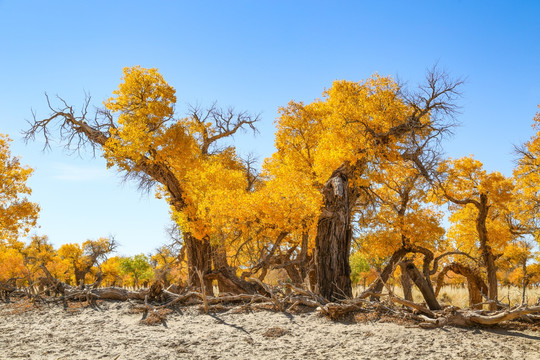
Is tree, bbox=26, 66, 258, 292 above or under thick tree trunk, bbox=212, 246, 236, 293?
above

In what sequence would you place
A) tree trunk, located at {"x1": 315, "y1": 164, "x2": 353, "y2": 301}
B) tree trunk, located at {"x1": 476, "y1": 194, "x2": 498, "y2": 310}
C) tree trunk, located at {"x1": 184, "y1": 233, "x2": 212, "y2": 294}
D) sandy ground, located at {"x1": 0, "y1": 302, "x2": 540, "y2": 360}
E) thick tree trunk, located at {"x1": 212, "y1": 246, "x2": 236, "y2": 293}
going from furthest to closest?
tree trunk, located at {"x1": 184, "y1": 233, "x2": 212, "y2": 294} < tree trunk, located at {"x1": 476, "y1": 194, "x2": 498, "y2": 310} < thick tree trunk, located at {"x1": 212, "y1": 246, "x2": 236, "y2": 293} < tree trunk, located at {"x1": 315, "y1": 164, "x2": 353, "y2": 301} < sandy ground, located at {"x1": 0, "y1": 302, "x2": 540, "y2": 360}

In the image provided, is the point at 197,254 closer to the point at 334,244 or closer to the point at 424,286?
the point at 334,244

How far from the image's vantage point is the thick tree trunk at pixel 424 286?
1074cm

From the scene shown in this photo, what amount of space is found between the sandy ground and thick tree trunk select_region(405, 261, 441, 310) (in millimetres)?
4398

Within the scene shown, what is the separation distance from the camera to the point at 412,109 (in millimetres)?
12195

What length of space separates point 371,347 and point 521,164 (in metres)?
19.4

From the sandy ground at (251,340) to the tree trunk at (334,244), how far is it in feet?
9.89

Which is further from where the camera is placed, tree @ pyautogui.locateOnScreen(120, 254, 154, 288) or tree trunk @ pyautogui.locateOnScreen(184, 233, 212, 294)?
tree @ pyautogui.locateOnScreen(120, 254, 154, 288)

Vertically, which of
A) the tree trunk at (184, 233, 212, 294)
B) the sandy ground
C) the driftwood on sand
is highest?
the tree trunk at (184, 233, 212, 294)

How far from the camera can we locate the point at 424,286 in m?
12.6

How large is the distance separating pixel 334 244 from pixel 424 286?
144 inches

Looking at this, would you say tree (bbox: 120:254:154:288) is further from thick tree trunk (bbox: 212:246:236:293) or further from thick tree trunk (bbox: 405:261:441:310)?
thick tree trunk (bbox: 405:261:441:310)

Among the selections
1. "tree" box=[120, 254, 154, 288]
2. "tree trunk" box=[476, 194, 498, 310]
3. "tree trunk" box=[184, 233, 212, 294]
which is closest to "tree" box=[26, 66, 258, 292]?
"tree trunk" box=[184, 233, 212, 294]

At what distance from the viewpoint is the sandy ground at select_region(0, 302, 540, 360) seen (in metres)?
5.68
